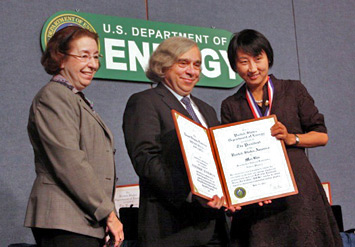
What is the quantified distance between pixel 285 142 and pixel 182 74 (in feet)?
1.70

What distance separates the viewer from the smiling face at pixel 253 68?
7.38 feet

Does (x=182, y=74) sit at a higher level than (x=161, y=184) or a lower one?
higher

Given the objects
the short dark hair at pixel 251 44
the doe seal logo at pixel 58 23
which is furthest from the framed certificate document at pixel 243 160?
the doe seal logo at pixel 58 23

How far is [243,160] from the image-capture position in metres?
2.08

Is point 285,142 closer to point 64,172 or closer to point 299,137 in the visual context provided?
point 299,137

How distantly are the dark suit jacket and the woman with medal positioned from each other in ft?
0.64

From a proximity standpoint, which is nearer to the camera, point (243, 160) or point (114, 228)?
point (114, 228)

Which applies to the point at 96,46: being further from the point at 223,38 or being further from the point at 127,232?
the point at 223,38

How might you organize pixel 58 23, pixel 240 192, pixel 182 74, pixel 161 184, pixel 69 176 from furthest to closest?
pixel 58 23 < pixel 182 74 < pixel 240 192 < pixel 161 184 < pixel 69 176

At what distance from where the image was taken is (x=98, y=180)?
5.72 feet

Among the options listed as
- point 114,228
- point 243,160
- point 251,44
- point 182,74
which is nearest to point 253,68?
point 251,44

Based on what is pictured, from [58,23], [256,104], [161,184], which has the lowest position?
[161,184]

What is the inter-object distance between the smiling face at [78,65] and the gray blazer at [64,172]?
0.41 ft

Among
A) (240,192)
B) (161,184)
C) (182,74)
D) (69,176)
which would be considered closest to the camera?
(69,176)
